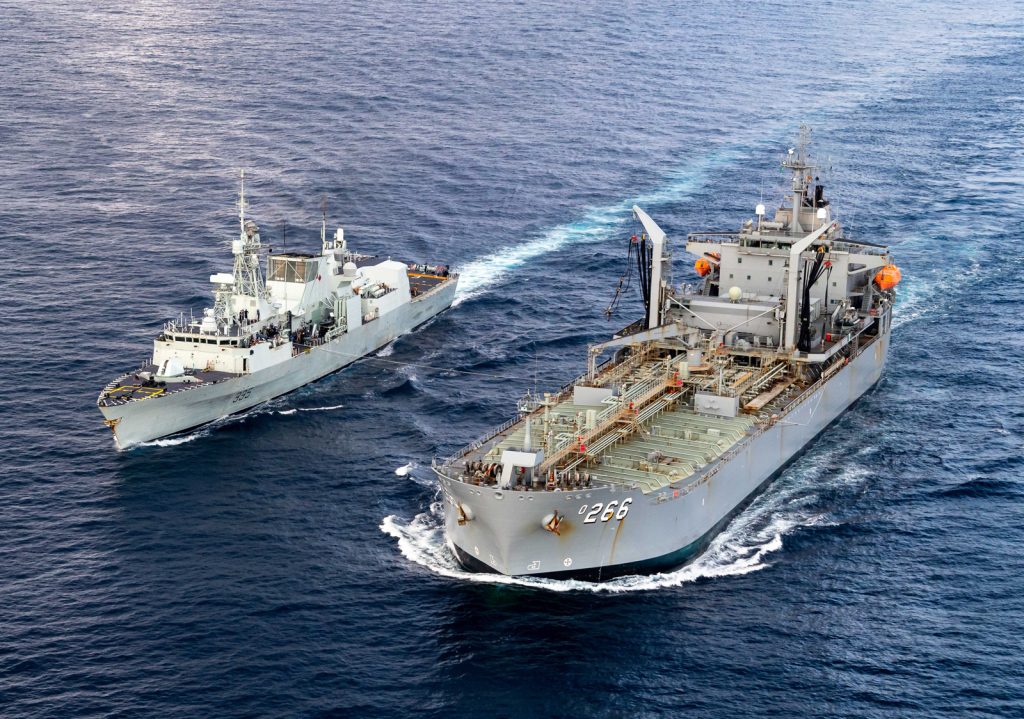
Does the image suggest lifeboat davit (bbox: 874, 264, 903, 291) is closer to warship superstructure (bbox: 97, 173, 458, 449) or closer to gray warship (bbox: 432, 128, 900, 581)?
gray warship (bbox: 432, 128, 900, 581)

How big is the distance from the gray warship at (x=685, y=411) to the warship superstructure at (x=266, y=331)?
66.2 feet

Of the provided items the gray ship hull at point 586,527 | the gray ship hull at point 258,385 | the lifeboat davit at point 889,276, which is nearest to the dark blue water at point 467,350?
the gray ship hull at point 586,527

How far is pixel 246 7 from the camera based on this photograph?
195 meters

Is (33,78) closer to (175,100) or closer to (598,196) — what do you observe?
(175,100)

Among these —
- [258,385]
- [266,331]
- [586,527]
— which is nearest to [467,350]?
[266,331]

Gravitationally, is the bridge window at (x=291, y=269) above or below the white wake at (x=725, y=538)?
above

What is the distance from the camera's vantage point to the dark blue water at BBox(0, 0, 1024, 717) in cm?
6025

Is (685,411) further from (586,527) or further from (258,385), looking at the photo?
(258,385)

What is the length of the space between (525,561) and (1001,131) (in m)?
101

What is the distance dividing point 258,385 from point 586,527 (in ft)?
116

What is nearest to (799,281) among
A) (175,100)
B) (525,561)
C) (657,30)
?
(525,561)

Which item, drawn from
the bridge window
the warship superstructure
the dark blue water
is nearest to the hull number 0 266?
the dark blue water

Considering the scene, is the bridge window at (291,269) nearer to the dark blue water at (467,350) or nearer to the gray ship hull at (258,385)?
the gray ship hull at (258,385)

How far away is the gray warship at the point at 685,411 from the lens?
6644 cm
